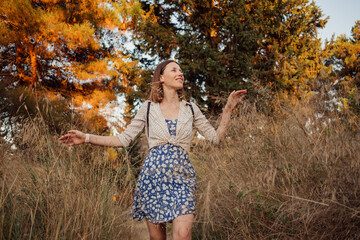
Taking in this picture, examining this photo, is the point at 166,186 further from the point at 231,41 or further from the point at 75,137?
the point at 231,41

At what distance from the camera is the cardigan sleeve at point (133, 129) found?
2250 millimetres

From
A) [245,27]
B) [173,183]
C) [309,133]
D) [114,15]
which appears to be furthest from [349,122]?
[114,15]

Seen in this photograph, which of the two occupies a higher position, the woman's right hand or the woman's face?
the woman's face

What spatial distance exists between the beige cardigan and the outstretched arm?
0.20ft

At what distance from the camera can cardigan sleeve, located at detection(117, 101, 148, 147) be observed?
2.25m

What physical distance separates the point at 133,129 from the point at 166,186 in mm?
603

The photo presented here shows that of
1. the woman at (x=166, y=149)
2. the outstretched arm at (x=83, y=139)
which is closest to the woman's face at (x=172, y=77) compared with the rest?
the woman at (x=166, y=149)

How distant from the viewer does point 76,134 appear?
6.78 ft

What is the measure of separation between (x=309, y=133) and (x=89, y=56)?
9977 millimetres

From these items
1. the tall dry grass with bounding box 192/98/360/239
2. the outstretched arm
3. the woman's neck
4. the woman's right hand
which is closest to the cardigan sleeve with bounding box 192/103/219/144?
the woman's neck

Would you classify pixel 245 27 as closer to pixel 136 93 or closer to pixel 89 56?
pixel 136 93

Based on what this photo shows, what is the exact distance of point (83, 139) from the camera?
6.87 ft

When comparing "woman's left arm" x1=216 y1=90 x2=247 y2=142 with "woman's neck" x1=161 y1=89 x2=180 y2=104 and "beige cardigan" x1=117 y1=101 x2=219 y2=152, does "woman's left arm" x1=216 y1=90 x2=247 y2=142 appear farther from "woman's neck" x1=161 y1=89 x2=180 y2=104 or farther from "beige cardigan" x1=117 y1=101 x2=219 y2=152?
"woman's neck" x1=161 y1=89 x2=180 y2=104

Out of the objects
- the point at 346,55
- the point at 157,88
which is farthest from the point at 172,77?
the point at 346,55
